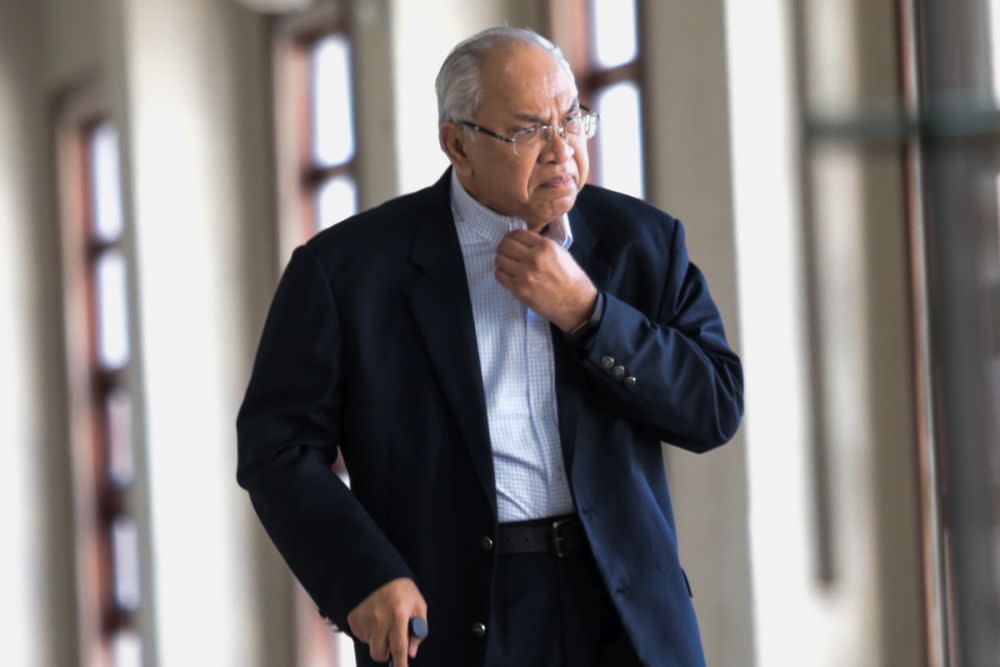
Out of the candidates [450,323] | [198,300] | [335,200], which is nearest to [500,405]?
[450,323]

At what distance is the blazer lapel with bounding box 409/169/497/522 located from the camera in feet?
6.14

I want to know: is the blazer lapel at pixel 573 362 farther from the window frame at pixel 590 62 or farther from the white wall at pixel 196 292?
the white wall at pixel 196 292

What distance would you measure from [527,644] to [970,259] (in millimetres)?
1345

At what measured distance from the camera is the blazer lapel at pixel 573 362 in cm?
188

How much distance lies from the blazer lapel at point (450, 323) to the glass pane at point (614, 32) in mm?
3846

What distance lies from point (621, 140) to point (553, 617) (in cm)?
400

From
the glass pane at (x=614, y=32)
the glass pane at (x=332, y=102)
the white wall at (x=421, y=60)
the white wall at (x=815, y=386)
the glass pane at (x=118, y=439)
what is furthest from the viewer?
the glass pane at (x=118, y=439)

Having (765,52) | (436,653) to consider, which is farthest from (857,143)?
(765,52)

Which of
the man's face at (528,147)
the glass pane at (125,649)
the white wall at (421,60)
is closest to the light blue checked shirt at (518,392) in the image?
the man's face at (528,147)

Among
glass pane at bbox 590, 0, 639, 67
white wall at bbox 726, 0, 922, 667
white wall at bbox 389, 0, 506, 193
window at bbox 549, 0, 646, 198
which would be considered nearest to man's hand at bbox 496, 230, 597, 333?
white wall at bbox 726, 0, 922, 667

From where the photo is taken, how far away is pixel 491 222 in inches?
81.2

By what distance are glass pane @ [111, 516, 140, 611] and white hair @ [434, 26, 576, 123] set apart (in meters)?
8.64

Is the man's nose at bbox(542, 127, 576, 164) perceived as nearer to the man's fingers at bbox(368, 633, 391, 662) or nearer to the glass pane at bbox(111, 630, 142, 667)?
the man's fingers at bbox(368, 633, 391, 662)

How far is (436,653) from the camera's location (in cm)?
190
